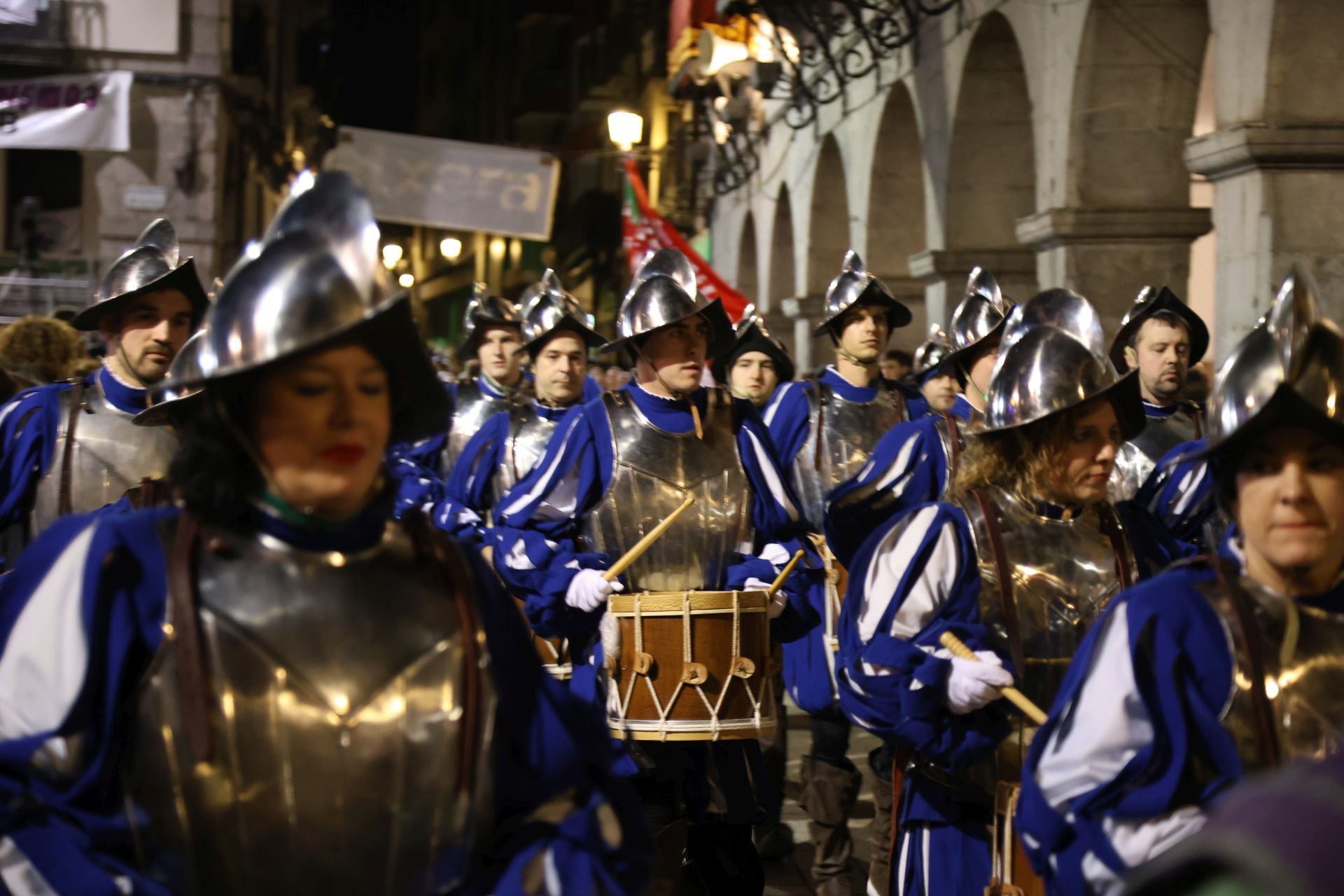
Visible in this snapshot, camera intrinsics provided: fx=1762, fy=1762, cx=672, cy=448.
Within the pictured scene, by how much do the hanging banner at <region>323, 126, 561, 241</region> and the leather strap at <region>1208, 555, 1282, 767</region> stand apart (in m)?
12.7

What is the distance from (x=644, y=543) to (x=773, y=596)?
0.47 m

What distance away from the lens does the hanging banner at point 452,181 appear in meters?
15.4

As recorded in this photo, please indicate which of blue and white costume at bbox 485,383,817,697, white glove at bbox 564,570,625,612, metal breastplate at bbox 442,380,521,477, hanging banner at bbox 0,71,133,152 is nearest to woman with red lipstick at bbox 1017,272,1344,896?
white glove at bbox 564,570,625,612

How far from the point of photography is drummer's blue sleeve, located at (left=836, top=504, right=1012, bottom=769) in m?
4.01

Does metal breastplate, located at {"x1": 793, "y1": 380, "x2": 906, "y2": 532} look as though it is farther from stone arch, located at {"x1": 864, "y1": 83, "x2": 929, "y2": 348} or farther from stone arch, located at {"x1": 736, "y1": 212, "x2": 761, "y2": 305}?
stone arch, located at {"x1": 736, "y1": 212, "x2": 761, "y2": 305}

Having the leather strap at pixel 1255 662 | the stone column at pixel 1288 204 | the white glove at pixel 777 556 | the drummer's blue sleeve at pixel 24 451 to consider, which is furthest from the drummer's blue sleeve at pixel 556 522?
the stone column at pixel 1288 204

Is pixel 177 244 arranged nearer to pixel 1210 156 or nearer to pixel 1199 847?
pixel 1210 156

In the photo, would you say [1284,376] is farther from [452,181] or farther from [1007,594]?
[452,181]

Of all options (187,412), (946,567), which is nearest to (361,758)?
(946,567)

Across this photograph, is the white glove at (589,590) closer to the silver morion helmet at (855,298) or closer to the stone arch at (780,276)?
the silver morion helmet at (855,298)

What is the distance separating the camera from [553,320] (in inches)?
362

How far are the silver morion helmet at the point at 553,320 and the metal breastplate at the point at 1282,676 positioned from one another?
6345 mm

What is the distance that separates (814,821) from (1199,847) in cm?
585

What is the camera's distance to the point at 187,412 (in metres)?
4.91
